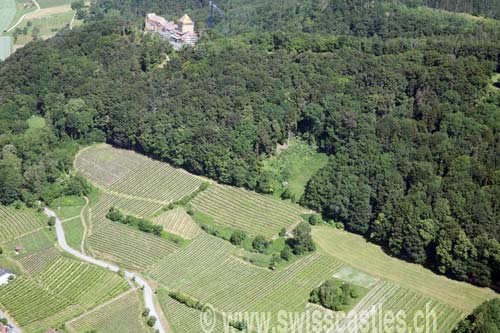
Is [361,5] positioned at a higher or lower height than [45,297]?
higher

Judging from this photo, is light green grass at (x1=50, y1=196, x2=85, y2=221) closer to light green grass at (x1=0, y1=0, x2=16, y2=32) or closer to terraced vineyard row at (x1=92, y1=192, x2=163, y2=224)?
terraced vineyard row at (x1=92, y1=192, x2=163, y2=224)

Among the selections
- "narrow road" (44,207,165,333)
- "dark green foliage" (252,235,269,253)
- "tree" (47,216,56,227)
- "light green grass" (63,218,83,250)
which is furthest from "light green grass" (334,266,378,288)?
"tree" (47,216,56,227)

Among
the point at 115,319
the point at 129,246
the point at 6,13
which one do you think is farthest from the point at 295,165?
the point at 6,13

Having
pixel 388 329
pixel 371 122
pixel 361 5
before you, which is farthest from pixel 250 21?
pixel 388 329

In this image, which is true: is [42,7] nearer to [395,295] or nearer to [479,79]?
[479,79]

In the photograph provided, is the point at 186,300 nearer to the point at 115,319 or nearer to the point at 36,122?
the point at 115,319

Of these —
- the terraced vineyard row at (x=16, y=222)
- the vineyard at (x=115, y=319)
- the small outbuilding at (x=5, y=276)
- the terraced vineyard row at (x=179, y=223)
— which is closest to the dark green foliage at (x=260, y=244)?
the terraced vineyard row at (x=179, y=223)
